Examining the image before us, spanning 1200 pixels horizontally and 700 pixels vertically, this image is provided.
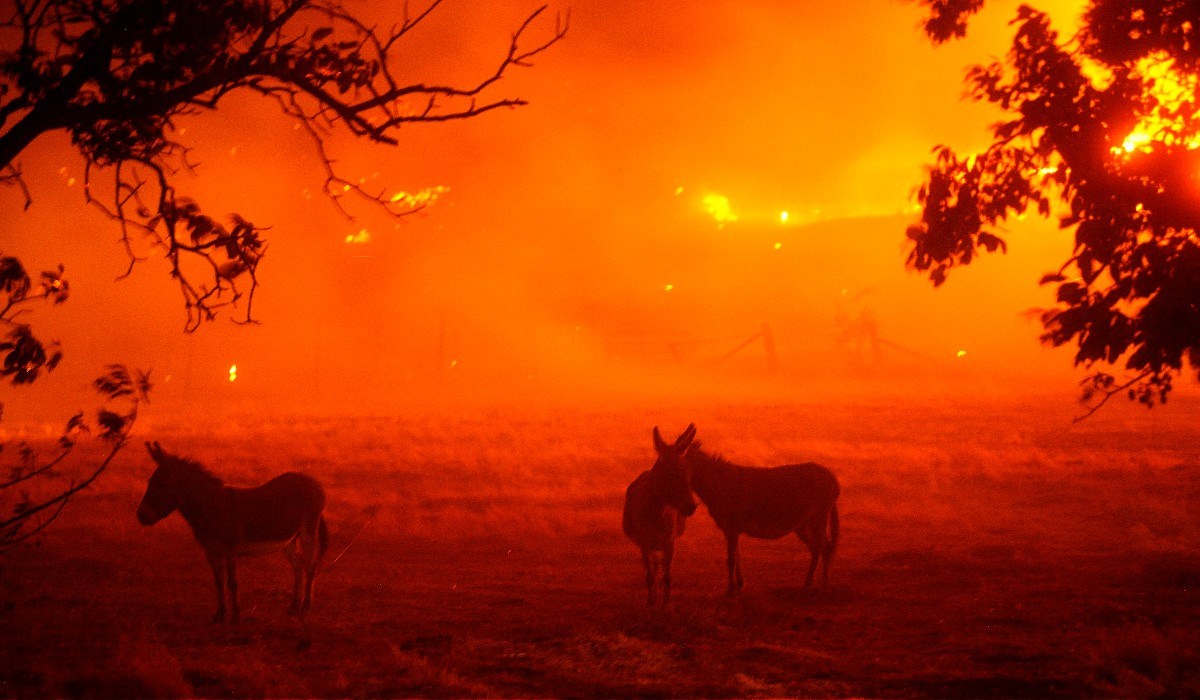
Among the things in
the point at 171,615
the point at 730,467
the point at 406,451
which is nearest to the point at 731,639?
the point at 730,467

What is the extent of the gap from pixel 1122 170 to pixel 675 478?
5389mm

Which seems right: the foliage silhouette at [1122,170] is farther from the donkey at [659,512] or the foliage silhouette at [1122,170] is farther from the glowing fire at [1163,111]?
the donkey at [659,512]

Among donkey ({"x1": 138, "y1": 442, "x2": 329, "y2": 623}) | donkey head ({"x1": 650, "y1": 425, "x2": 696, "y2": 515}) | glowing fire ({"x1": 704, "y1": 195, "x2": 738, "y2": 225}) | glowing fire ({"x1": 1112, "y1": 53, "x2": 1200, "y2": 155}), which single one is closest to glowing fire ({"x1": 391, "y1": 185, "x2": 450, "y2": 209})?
donkey head ({"x1": 650, "y1": 425, "x2": 696, "y2": 515})

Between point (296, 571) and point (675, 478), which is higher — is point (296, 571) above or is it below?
below

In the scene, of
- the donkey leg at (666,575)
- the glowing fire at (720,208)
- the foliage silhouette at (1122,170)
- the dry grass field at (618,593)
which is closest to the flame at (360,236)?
the dry grass field at (618,593)

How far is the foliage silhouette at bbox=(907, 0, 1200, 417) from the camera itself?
881cm

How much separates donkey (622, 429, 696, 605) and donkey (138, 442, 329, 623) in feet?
12.5

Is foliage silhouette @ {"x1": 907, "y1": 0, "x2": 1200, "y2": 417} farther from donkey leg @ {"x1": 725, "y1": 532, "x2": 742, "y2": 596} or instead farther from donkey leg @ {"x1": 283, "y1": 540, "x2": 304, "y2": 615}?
donkey leg @ {"x1": 283, "y1": 540, "x2": 304, "y2": 615}

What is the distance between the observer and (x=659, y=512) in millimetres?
11492

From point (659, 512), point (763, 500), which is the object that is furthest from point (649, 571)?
point (763, 500)

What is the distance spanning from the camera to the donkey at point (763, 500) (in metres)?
12.0

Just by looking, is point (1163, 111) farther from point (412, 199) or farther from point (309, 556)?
point (309, 556)

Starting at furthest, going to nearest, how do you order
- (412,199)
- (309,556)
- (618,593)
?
(618,593) → (309,556) → (412,199)

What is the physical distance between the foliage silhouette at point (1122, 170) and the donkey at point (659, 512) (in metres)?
3.50
